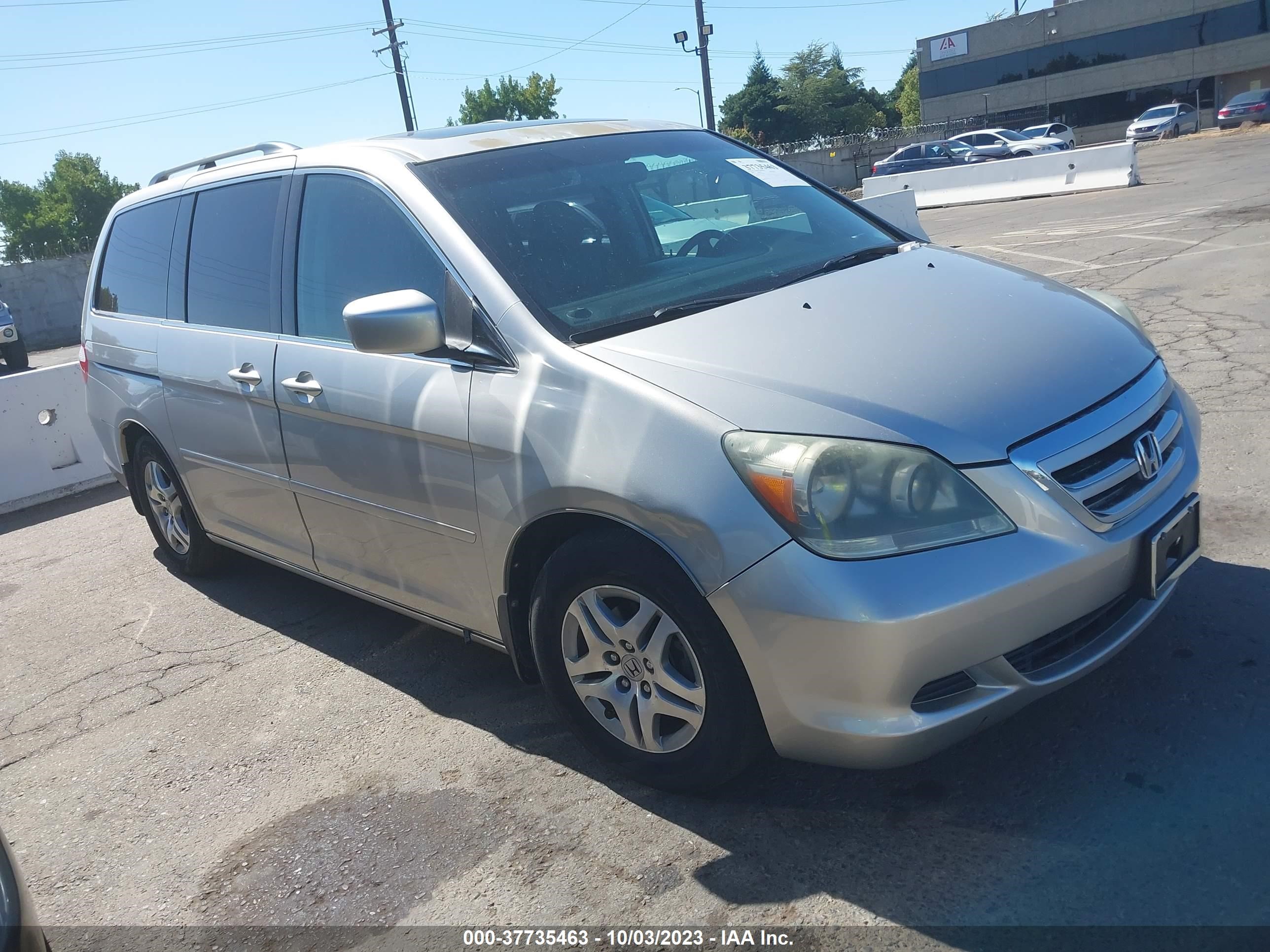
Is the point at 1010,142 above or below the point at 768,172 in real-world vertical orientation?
below

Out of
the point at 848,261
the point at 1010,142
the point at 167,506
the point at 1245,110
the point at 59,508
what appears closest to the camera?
the point at 848,261

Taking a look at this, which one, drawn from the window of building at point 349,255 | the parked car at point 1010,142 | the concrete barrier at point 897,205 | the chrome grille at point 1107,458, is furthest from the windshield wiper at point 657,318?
the parked car at point 1010,142

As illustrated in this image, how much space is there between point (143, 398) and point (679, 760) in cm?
328

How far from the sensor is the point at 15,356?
1872 cm

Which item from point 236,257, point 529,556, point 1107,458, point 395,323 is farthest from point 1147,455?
point 236,257

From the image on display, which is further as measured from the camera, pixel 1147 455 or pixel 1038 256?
pixel 1038 256

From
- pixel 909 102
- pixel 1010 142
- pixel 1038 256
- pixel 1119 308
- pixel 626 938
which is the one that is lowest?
pixel 626 938

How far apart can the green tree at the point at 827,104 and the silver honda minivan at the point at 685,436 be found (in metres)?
84.8

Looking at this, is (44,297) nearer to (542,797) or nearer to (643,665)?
(542,797)

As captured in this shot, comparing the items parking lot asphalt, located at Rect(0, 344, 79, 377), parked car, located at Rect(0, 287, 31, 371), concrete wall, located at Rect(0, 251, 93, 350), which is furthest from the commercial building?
parked car, located at Rect(0, 287, 31, 371)

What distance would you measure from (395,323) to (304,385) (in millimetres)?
792

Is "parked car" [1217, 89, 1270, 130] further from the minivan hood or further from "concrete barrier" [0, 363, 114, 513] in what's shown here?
the minivan hood

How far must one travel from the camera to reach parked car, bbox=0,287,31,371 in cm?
1838

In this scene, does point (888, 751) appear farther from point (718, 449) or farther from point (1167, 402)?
point (1167, 402)
